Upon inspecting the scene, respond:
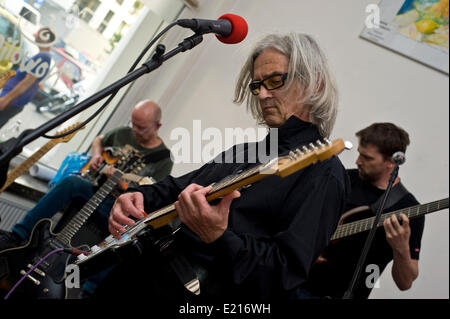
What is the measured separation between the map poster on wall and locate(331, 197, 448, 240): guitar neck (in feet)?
4.81

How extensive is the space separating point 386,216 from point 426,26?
1.73m

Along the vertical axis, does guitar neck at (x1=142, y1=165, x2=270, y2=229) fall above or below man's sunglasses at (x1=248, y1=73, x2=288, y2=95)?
below

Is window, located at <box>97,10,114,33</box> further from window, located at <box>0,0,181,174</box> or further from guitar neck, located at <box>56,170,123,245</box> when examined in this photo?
guitar neck, located at <box>56,170,123,245</box>

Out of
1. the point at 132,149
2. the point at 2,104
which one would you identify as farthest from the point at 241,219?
the point at 2,104

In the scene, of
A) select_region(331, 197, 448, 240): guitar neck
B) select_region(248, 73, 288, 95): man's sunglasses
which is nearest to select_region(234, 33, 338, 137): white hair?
select_region(248, 73, 288, 95): man's sunglasses

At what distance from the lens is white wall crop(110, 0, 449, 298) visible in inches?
123

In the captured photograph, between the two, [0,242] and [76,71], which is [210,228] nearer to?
[0,242]

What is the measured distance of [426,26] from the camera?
3.25 meters

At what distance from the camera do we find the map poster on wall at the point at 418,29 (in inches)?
127

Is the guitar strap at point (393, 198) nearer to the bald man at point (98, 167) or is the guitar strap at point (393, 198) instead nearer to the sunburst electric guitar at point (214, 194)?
the sunburst electric guitar at point (214, 194)

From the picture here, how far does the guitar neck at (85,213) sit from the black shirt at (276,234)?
1202 mm

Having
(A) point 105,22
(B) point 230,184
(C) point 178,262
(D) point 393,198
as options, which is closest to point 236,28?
(B) point 230,184

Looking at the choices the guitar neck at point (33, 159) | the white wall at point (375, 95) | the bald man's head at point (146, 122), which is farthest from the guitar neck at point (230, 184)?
the bald man's head at point (146, 122)

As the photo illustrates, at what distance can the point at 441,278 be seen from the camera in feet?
10.2
